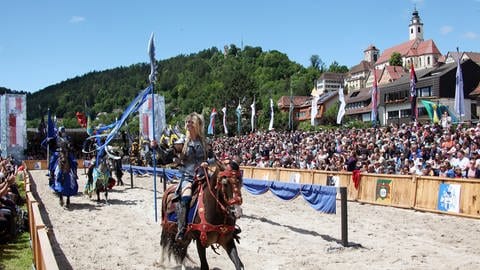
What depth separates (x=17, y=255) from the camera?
9766mm

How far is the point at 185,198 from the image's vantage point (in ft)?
25.3

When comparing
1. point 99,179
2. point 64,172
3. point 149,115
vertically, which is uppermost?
point 149,115

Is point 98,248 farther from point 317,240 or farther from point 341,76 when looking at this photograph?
point 341,76

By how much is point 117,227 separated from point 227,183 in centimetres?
728

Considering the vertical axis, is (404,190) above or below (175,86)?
below

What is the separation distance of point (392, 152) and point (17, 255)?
1664 centimetres

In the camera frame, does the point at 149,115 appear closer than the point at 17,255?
No

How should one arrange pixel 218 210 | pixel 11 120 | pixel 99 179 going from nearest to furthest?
1. pixel 218 210
2. pixel 99 179
3. pixel 11 120

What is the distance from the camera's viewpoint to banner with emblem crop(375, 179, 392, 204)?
55.7 ft

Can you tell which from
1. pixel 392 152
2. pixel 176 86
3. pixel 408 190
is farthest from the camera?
pixel 176 86

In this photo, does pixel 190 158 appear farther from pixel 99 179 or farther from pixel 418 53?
pixel 418 53

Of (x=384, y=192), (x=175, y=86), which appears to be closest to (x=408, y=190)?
(x=384, y=192)

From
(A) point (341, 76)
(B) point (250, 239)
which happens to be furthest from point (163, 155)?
(A) point (341, 76)

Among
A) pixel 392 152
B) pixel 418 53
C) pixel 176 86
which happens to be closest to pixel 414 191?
pixel 392 152
